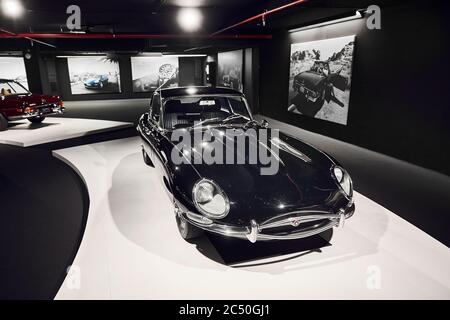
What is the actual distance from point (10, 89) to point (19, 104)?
1.03m

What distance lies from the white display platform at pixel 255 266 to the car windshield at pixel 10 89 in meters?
7.66

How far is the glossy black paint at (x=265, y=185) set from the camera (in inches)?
95.9

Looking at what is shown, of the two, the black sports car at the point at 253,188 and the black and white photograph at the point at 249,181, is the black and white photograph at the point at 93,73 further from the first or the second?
the black sports car at the point at 253,188

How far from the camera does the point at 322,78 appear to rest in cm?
741

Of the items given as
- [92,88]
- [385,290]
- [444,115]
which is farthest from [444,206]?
[92,88]

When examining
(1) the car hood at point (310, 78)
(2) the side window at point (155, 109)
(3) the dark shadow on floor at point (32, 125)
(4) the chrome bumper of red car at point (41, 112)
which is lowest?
(3) the dark shadow on floor at point (32, 125)

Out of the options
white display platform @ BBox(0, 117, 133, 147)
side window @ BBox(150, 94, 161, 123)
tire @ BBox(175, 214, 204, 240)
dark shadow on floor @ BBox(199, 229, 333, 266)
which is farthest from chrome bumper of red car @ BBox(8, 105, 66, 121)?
dark shadow on floor @ BBox(199, 229, 333, 266)

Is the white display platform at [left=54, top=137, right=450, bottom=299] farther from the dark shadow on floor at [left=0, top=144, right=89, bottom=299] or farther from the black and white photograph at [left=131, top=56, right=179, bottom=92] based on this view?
the black and white photograph at [left=131, top=56, right=179, bottom=92]

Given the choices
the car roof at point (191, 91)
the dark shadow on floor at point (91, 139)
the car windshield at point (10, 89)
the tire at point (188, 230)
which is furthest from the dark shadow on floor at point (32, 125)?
the tire at point (188, 230)

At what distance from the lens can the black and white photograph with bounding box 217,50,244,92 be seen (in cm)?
1262

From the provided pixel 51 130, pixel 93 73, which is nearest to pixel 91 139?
pixel 51 130

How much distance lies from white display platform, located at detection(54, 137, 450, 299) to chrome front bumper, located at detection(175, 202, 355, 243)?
294 millimetres

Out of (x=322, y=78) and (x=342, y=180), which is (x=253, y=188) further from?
(x=322, y=78)
